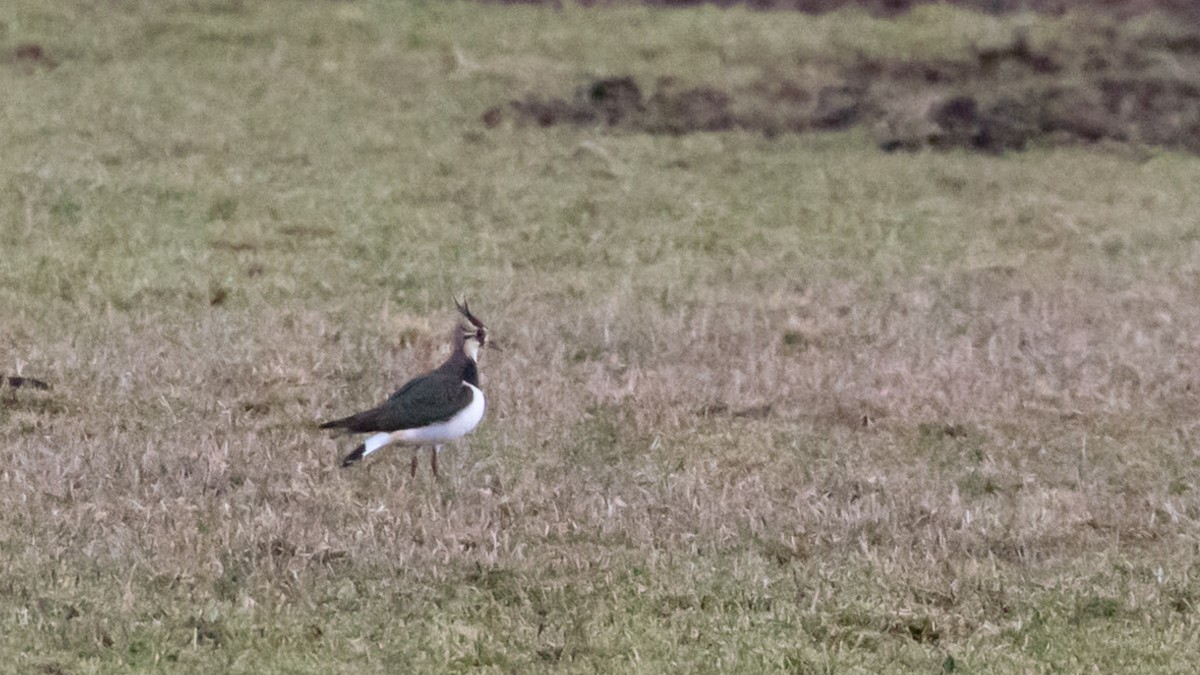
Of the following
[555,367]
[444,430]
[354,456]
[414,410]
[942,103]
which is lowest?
[942,103]

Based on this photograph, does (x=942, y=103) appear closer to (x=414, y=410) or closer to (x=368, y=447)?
(x=414, y=410)

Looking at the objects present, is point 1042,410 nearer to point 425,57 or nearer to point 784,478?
point 784,478

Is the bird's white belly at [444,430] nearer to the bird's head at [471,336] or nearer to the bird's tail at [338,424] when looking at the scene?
the bird's tail at [338,424]

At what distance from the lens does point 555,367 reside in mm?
12039

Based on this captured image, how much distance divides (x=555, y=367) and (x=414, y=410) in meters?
2.92

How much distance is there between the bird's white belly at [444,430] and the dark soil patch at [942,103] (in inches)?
442

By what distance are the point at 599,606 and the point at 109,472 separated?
3.01m

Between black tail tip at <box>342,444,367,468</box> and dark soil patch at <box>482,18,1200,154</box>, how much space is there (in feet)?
37.3

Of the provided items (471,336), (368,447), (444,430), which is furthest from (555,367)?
(368,447)

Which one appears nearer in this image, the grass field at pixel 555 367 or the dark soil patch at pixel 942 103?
the grass field at pixel 555 367

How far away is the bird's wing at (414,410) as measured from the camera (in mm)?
9164

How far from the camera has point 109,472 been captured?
30.2 feet

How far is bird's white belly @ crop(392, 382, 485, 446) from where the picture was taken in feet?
30.2

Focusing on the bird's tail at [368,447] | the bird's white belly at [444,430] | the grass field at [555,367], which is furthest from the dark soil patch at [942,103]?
the bird's tail at [368,447]
